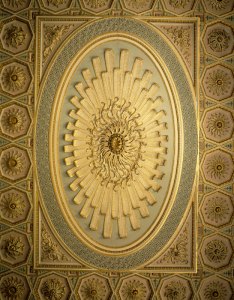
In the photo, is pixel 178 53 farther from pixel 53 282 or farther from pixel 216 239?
pixel 53 282

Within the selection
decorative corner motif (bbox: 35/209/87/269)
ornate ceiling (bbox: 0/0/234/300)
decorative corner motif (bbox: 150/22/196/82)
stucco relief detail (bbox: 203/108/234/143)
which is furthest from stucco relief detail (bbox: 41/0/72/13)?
decorative corner motif (bbox: 35/209/87/269)

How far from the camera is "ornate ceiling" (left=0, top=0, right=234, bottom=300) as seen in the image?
4.31 meters

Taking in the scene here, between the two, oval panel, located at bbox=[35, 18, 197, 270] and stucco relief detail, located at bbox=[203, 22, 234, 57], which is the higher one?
stucco relief detail, located at bbox=[203, 22, 234, 57]

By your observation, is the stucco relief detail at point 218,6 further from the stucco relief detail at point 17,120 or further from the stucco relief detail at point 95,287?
the stucco relief detail at point 95,287

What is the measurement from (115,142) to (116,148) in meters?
0.06

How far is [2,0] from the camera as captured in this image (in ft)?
14.1

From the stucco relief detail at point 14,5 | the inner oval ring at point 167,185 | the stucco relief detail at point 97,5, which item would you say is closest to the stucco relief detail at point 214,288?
the inner oval ring at point 167,185

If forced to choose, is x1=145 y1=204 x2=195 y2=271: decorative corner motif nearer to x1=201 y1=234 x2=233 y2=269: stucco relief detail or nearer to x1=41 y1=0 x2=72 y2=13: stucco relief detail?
x1=201 y1=234 x2=233 y2=269: stucco relief detail

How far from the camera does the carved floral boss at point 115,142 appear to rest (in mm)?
4316

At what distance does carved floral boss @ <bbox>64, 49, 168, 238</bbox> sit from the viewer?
4316mm

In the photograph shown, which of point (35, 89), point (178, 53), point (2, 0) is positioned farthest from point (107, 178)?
point (2, 0)

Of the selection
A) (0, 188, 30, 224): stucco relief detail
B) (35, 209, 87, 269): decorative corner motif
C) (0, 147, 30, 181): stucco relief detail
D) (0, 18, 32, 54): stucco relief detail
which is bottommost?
(35, 209, 87, 269): decorative corner motif

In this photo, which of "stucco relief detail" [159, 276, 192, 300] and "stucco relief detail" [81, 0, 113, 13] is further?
"stucco relief detail" [159, 276, 192, 300]

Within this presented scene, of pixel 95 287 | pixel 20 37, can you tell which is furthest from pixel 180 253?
pixel 20 37
